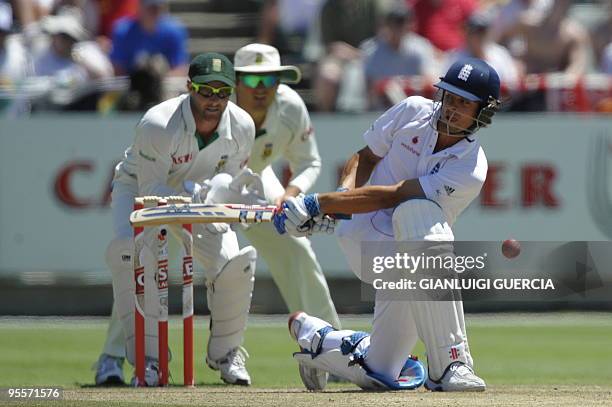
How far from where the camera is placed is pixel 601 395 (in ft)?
22.6

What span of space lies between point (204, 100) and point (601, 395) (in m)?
2.66

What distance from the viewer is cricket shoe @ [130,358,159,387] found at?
741 centimetres

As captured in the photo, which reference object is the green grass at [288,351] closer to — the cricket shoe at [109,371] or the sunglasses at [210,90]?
the cricket shoe at [109,371]

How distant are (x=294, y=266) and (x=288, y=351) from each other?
4.79ft

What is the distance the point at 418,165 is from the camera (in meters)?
7.22

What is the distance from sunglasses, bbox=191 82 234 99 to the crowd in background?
536 centimetres

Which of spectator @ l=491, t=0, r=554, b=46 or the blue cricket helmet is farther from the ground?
the blue cricket helmet

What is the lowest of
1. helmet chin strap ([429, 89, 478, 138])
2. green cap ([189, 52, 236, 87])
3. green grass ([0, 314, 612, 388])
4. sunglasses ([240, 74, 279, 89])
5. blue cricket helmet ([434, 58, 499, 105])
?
green grass ([0, 314, 612, 388])

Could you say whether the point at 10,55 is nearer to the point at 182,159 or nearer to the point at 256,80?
the point at 256,80

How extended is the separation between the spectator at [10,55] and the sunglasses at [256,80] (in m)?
5.08

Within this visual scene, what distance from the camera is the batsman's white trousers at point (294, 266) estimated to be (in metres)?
8.91

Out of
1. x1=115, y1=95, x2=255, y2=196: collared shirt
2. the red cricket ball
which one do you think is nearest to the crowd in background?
x1=115, y1=95, x2=255, y2=196: collared shirt

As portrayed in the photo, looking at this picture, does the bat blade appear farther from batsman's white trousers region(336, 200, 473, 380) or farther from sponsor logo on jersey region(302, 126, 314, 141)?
sponsor logo on jersey region(302, 126, 314, 141)

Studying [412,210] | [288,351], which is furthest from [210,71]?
[288,351]
